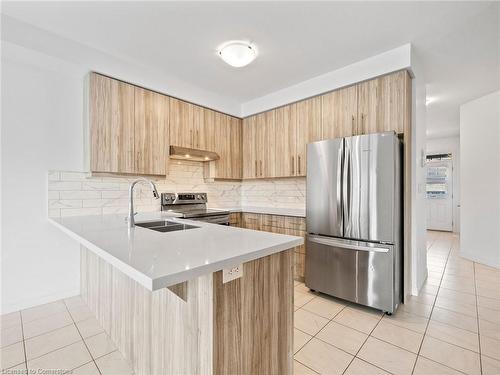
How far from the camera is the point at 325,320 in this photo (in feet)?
7.15

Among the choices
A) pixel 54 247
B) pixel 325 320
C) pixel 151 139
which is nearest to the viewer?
pixel 325 320

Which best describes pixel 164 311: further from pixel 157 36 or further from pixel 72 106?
pixel 72 106

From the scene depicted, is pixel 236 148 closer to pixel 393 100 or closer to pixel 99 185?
pixel 99 185

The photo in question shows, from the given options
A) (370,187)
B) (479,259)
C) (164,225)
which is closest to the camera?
(164,225)

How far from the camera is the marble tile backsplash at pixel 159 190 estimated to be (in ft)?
8.41

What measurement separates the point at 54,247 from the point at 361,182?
3.21m

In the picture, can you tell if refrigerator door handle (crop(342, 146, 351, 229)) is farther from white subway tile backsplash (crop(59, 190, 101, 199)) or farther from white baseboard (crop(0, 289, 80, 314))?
white baseboard (crop(0, 289, 80, 314))

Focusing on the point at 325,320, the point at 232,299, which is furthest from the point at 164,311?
the point at 325,320

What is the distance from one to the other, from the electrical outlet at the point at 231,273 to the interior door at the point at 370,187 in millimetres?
1717

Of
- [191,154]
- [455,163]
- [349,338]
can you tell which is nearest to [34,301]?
[191,154]

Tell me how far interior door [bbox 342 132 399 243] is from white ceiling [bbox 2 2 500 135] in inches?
37.8

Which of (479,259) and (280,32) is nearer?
(280,32)

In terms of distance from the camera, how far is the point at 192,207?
11.7ft

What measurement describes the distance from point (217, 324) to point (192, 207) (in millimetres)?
2710
